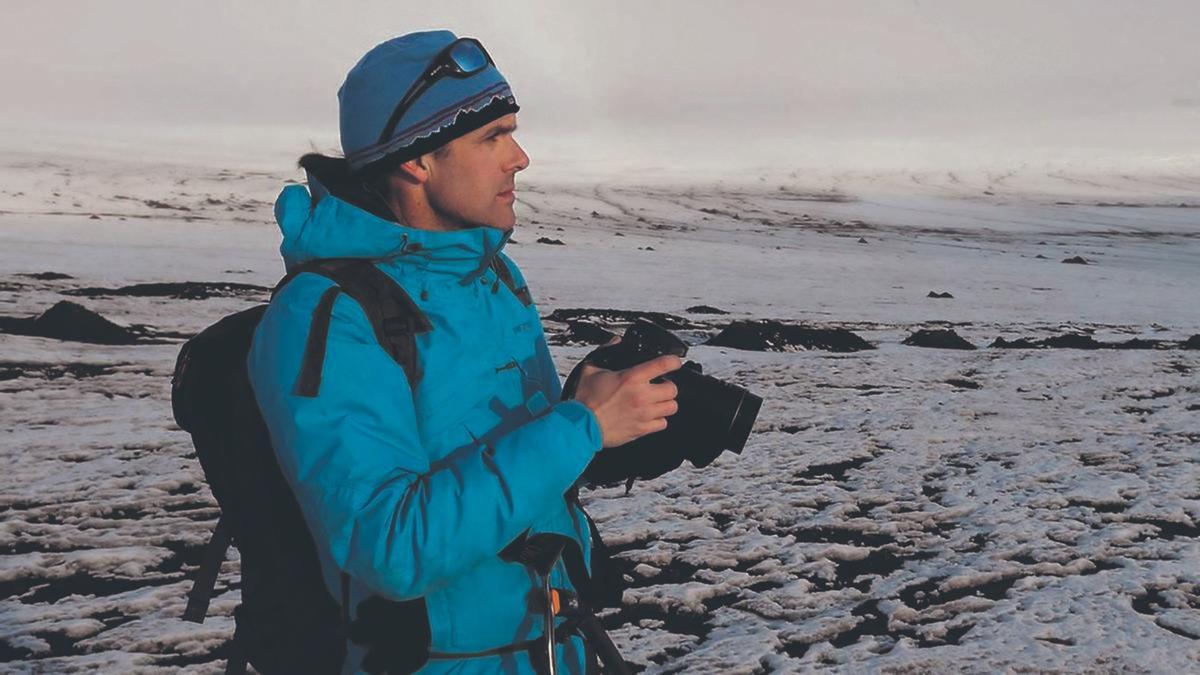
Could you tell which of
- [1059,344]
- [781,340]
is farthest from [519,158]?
[1059,344]

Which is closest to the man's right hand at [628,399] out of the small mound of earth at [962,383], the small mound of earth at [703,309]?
the small mound of earth at [962,383]

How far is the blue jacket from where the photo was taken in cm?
132

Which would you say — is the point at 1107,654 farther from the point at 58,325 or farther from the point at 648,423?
the point at 58,325

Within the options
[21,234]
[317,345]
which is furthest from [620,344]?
[21,234]

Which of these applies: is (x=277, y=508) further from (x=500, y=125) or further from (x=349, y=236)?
(x=500, y=125)

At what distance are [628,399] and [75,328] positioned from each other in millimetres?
9857

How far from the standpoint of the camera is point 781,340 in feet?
34.6

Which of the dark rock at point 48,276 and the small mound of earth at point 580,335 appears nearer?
the small mound of earth at point 580,335

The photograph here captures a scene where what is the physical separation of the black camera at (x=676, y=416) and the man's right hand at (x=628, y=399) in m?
0.04

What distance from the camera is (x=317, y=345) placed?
135cm

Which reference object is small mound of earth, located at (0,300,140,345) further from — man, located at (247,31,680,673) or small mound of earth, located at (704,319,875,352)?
man, located at (247,31,680,673)

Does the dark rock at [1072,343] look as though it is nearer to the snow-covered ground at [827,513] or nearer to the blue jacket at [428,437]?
the snow-covered ground at [827,513]

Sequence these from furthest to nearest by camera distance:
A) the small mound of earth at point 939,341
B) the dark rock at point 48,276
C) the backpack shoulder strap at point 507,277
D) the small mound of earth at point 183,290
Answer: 1. the dark rock at point 48,276
2. the small mound of earth at point 183,290
3. the small mound of earth at point 939,341
4. the backpack shoulder strap at point 507,277

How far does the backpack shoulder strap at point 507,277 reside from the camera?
167 cm
